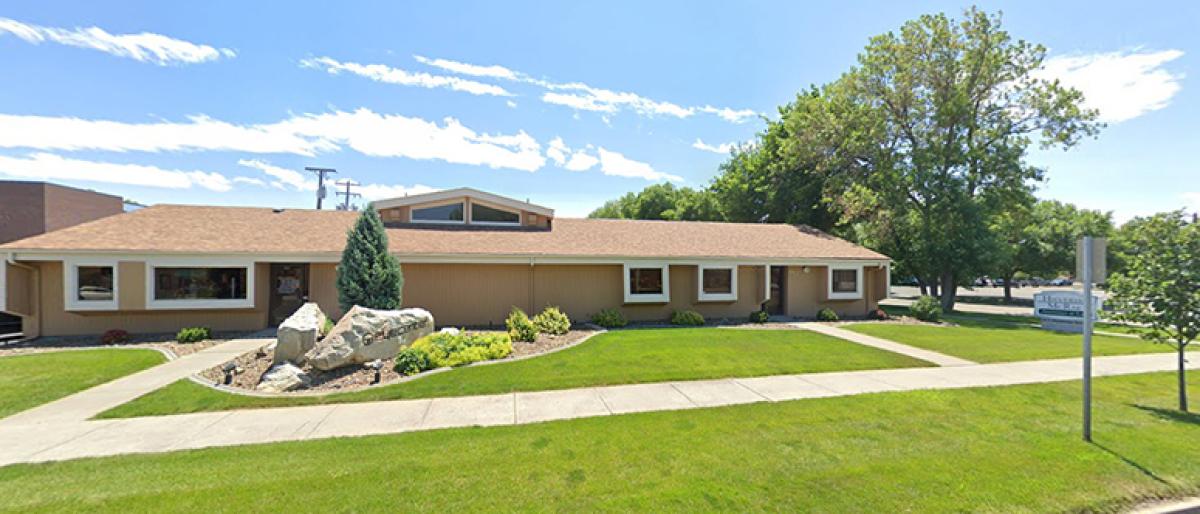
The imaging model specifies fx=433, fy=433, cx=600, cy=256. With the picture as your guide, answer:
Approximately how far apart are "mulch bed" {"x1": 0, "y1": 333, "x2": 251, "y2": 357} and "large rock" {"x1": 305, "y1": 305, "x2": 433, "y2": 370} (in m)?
4.80

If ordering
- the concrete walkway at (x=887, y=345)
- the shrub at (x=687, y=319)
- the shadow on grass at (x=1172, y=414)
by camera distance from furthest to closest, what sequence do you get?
the shrub at (x=687, y=319) → the concrete walkway at (x=887, y=345) → the shadow on grass at (x=1172, y=414)

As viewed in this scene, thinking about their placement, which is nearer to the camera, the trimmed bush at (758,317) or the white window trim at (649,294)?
the white window trim at (649,294)

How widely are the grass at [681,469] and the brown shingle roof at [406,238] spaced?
947cm

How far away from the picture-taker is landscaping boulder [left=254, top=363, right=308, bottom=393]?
7.58 metres

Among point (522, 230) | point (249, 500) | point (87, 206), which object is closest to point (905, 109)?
point (522, 230)

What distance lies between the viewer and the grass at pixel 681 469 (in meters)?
3.79

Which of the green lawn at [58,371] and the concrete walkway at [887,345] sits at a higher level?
the green lawn at [58,371]

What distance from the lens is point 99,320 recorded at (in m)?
12.2

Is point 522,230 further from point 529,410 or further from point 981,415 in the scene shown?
point 981,415

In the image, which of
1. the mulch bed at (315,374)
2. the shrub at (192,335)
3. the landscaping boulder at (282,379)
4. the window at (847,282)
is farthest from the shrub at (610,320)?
the shrub at (192,335)

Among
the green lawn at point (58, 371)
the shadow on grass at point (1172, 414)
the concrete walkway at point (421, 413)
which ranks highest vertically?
the shadow on grass at point (1172, 414)

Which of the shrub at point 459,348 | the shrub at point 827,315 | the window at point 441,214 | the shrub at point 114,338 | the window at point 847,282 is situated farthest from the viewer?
the window at point 847,282

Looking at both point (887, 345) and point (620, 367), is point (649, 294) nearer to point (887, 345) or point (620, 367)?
point (620, 367)

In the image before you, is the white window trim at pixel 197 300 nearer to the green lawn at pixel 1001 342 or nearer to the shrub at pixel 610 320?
the shrub at pixel 610 320
